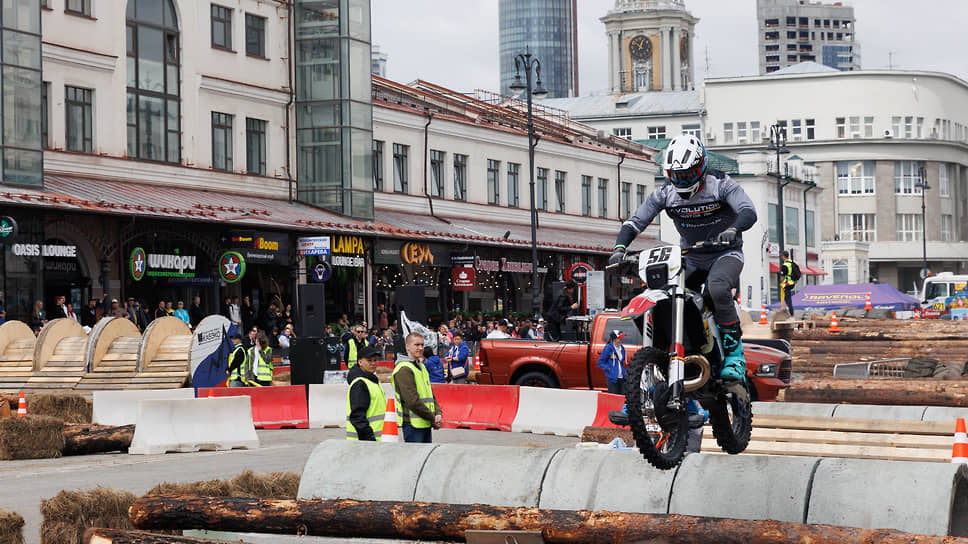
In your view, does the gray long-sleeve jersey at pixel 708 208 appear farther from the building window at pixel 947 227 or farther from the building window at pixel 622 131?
the building window at pixel 947 227

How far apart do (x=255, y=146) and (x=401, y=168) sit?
25.4 ft

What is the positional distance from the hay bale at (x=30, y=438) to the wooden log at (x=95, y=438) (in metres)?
0.28

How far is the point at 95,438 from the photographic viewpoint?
20422 mm

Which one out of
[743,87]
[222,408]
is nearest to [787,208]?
[743,87]

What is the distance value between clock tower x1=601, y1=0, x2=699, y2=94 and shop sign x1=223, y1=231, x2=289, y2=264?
129 meters

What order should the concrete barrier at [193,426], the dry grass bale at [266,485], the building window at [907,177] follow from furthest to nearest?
the building window at [907,177]
the concrete barrier at [193,426]
the dry grass bale at [266,485]

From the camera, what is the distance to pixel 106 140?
132 ft

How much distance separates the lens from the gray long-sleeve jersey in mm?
9570

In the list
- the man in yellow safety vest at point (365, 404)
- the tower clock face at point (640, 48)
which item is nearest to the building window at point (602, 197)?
the man in yellow safety vest at point (365, 404)

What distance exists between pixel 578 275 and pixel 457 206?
15475 mm

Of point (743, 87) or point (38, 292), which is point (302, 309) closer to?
point (38, 292)

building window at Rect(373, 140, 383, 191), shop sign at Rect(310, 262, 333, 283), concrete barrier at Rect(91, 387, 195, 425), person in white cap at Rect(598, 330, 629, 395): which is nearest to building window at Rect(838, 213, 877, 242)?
building window at Rect(373, 140, 383, 191)

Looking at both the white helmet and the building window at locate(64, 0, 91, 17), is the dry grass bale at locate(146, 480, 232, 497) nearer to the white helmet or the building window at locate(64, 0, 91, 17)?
the white helmet

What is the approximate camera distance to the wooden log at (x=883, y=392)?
19083 millimetres
